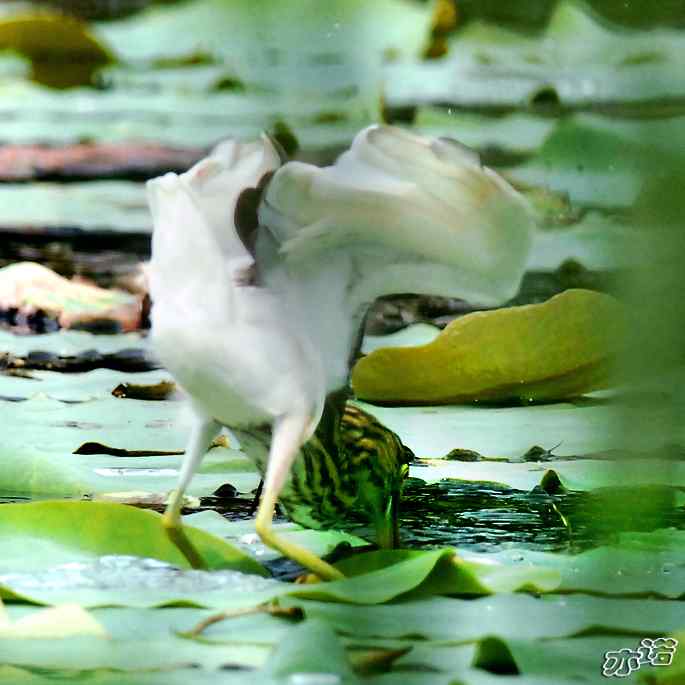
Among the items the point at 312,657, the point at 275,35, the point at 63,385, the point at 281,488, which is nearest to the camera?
the point at 275,35

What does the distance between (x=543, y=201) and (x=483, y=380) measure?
0.26m

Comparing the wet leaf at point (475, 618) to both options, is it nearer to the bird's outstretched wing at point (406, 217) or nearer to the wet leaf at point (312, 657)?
the wet leaf at point (312, 657)

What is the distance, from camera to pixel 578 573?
1.11 metres

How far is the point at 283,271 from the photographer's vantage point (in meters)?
1.24

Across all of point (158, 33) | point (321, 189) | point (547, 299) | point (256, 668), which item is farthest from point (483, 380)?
point (158, 33)

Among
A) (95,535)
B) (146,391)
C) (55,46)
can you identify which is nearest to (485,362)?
(146,391)

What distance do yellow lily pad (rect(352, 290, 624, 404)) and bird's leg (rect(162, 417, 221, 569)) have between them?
21 cm

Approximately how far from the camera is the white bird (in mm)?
1125

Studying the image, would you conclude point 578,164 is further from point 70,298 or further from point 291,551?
point 70,298

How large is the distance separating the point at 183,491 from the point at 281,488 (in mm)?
148

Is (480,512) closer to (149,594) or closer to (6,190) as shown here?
(149,594)

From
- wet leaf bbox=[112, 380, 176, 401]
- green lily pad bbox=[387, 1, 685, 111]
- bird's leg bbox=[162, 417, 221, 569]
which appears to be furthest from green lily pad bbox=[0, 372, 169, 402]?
green lily pad bbox=[387, 1, 685, 111]

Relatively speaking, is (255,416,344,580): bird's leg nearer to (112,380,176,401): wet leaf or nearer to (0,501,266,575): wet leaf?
(0,501,266,575): wet leaf

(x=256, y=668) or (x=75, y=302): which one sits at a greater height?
(x=75, y=302)
